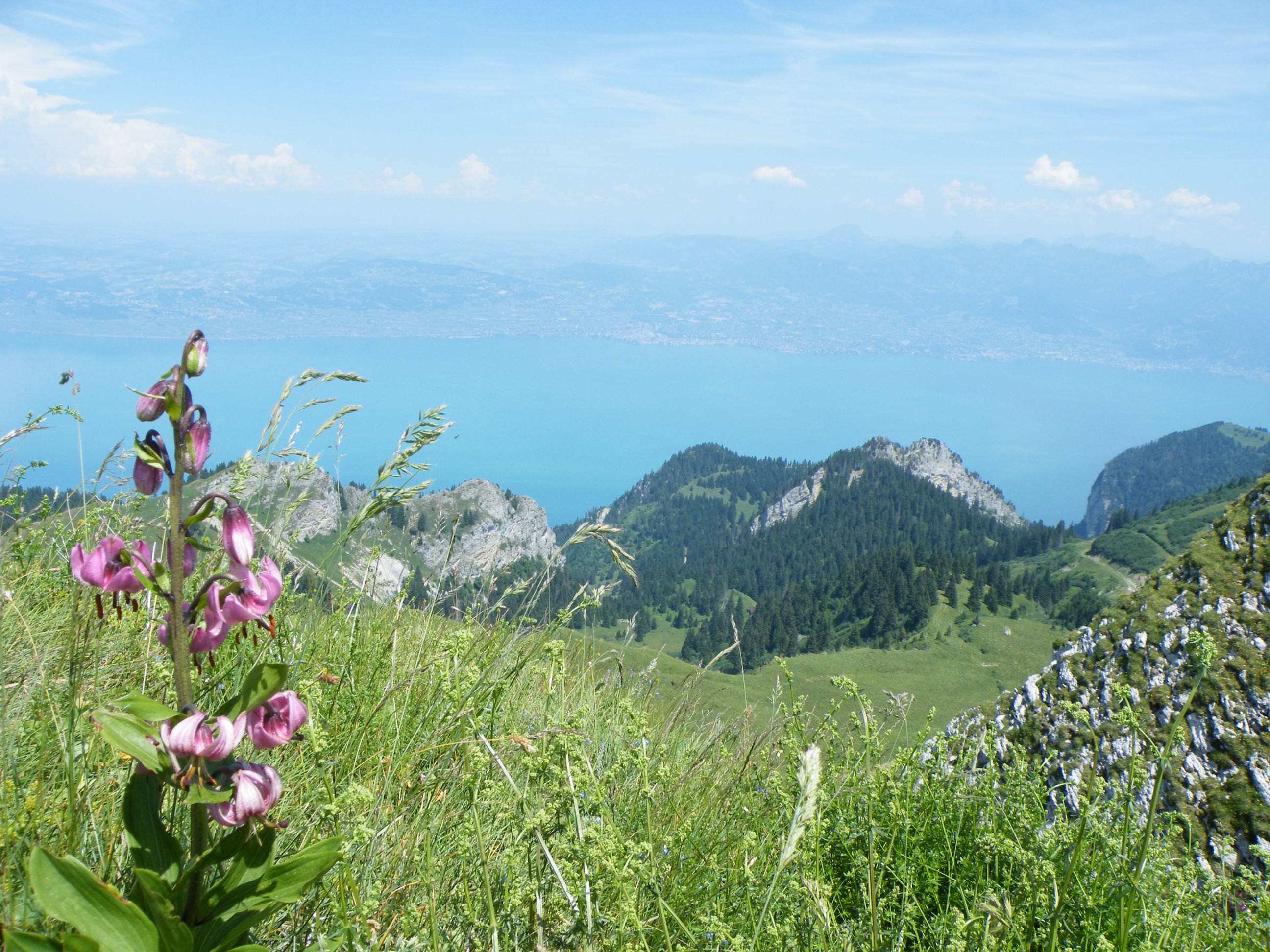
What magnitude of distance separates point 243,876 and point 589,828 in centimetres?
75

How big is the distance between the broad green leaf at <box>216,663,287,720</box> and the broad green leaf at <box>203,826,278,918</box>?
0.24m

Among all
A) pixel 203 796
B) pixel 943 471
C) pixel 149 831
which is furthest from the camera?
pixel 943 471

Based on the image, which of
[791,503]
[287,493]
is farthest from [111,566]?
[791,503]

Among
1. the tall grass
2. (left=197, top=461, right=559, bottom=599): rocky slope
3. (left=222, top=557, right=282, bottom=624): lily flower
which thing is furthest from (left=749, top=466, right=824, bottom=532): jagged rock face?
(left=222, top=557, right=282, bottom=624): lily flower

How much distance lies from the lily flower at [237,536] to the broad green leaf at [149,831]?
44cm

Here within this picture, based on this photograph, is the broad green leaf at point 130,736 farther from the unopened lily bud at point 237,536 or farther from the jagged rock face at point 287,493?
the jagged rock face at point 287,493

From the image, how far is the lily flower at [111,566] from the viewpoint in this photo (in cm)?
139

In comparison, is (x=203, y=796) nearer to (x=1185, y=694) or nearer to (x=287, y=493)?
(x=287, y=493)

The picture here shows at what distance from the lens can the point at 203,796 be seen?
121cm

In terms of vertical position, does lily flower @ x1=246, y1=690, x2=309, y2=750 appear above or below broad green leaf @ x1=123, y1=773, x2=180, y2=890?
above

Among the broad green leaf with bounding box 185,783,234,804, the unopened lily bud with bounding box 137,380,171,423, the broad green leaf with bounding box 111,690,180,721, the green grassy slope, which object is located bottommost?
the green grassy slope

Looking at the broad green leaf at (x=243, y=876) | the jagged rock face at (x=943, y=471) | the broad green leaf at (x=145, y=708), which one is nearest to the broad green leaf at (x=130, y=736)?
the broad green leaf at (x=145, y=708)

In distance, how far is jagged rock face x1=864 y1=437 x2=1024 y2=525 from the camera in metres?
168

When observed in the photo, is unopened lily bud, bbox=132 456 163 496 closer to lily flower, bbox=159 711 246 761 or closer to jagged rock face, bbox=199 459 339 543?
lily flower, bbox=159 711 246 761
